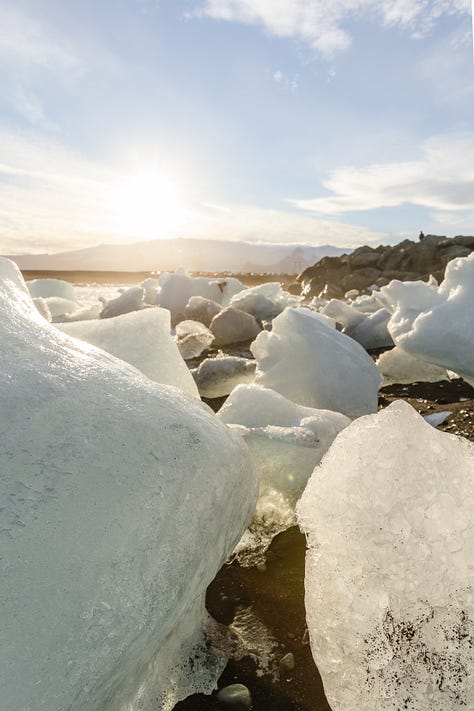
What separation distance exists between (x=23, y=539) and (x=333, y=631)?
695 millimetres

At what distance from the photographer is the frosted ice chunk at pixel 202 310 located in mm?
8125

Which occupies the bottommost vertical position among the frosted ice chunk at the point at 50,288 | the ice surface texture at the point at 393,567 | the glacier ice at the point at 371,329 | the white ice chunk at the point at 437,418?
the frosted ice chunk at the point at 50,288

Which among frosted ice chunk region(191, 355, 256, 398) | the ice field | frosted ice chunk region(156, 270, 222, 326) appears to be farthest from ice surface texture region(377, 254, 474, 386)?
frosted ice chunk region(156, 270, 222, 326)

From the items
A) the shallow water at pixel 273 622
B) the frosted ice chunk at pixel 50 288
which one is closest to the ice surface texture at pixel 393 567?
the shallow water at pixel 273 622

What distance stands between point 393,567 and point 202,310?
7.34 m

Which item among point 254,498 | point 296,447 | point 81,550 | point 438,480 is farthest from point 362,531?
point 296,447

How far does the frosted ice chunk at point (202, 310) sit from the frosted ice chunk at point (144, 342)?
5757 mm

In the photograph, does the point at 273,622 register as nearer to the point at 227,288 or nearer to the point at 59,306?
the point at 59,306

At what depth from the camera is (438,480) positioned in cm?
113

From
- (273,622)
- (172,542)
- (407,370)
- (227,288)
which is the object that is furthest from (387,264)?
(172,542)

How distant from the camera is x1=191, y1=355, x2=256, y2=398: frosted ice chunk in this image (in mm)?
3590

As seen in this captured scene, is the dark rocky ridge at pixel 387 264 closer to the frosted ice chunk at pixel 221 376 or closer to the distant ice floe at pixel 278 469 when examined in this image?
the frosted ice chunk at pixel 221 376

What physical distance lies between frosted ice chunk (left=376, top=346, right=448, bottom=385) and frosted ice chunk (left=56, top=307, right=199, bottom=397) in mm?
2130

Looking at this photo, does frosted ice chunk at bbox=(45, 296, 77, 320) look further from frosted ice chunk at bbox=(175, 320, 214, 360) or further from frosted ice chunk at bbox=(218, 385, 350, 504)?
frosted ice chunk at bbox=(218, 385, 350, 504)
